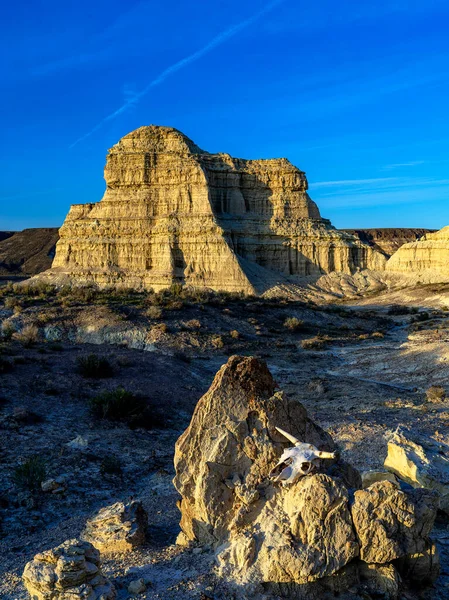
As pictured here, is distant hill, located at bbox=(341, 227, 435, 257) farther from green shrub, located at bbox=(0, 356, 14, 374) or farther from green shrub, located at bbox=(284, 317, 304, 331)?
green shrub, located at bbox=(0, 356, 14, 374)

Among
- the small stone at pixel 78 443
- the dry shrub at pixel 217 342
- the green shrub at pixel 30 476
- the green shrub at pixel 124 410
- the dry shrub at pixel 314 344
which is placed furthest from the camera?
the dry shrub at pixel 314 344

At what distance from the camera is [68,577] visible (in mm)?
3941

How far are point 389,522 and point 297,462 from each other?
2.88ft

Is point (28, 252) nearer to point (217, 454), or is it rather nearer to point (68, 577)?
point (217, 454)

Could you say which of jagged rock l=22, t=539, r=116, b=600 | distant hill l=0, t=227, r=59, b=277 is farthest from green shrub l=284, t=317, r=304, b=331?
distant hill l=0, t=227, r=59, b=277

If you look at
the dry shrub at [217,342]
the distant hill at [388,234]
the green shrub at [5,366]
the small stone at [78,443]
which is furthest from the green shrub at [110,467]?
the distant hill at [388,234]

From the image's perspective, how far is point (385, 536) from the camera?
160 inches

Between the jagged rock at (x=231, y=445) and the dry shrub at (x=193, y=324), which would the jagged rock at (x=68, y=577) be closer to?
the jagged rock at (x=231, y=445)

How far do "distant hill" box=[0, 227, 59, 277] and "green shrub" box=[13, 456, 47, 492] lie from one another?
9215 cm

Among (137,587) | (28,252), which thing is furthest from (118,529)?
(28,252)

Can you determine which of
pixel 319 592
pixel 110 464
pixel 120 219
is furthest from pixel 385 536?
pixel 120 219

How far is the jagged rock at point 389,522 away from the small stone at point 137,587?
6.20 ft

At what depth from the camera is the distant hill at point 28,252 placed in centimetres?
9850

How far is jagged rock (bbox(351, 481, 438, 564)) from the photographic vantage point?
4.07 m
